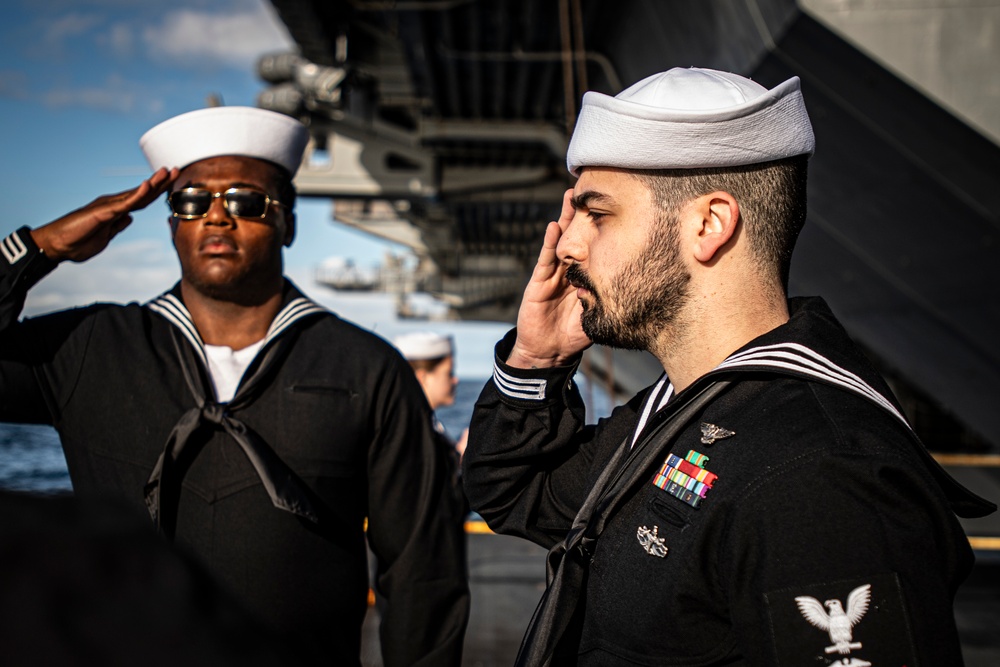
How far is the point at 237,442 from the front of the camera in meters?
2.58

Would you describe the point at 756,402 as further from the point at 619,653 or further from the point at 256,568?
the point at 256,568

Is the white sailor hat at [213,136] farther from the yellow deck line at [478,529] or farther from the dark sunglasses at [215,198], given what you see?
the yellow deck line at [478,529]

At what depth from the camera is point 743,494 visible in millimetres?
1428

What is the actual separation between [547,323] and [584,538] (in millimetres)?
609

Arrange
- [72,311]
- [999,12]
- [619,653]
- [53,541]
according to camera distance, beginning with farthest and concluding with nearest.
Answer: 1. [999,12]
2. [72,311]
3. [619,653]
4. [53,541]

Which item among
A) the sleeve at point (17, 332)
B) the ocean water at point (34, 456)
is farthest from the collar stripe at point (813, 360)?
the ocean water at point (34, 456)

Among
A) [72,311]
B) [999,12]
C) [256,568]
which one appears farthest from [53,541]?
[999,12]

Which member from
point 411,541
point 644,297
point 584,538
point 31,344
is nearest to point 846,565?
point 584,538

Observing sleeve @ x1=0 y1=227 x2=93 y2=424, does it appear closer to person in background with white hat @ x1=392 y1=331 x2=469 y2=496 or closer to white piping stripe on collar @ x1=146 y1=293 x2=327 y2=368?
white piping stripe on collar @ x1=146 y1=293 x2=327 y2=368

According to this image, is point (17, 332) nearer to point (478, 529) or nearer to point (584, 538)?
point (584, 538)

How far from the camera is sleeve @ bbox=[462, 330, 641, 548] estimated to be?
2.11 metres

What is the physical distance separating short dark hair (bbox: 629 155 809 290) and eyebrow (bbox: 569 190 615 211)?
10cm

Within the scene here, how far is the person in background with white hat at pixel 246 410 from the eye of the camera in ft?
8.34

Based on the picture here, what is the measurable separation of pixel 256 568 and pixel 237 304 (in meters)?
0.86
